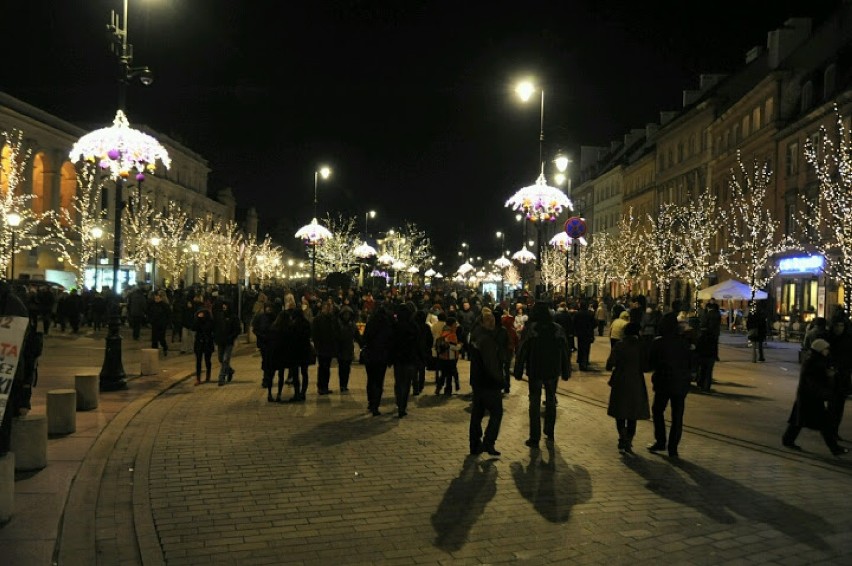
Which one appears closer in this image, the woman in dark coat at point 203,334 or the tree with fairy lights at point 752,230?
→ the woman in dark coat at point 203,334

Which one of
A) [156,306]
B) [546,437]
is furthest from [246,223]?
[546,437]

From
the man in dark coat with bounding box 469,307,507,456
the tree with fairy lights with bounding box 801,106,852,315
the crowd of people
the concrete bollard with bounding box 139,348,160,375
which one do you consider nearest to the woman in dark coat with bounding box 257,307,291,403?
the crowd of people

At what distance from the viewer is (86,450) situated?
9422mm

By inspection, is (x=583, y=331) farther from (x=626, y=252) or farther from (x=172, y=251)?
(x=172, y=251)

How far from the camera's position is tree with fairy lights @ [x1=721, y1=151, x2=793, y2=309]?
40.2 metres

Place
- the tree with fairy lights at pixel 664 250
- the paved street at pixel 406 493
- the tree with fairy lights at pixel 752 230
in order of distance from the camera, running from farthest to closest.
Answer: the tree with fairy lights at pixel 664 250 < the tree with fairy lights at pixel 752 230 < the paved street at pixel 406 493

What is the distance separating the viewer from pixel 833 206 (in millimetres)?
29953

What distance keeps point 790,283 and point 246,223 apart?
77.1 m

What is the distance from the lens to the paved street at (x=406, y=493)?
621cm

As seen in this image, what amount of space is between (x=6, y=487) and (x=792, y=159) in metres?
40.6

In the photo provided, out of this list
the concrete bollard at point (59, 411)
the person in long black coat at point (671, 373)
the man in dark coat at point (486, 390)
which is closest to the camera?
the man in dark coat at point (486, 390)

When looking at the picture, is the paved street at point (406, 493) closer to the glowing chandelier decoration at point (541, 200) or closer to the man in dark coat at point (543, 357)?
the man in dark coat at point (543, 357)

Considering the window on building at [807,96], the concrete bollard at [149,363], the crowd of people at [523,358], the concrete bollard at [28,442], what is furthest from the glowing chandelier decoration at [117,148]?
the window on building at [807,96]

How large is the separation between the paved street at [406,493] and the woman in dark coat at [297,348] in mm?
860
